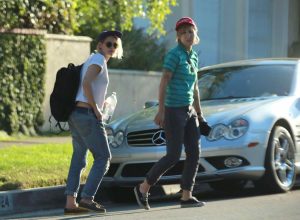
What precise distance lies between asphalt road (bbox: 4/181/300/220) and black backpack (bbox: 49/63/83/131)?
96 centimetres

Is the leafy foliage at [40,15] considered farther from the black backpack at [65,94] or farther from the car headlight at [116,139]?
the black backpack at [65,94]

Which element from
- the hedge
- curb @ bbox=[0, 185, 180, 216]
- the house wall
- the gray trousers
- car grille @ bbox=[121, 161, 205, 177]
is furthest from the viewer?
the house wall

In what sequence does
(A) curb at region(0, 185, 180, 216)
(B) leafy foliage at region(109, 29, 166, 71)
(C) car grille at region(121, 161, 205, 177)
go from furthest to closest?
(B) leafy foliage at region(109, 29, 166, 71)
(C) car grille at region(121, 161, 205, 177)
(A) curb at region(0, 185, 180, 216)

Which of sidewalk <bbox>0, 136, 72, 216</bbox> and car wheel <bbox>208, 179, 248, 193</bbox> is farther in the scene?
car wheel <bbox>208, 179, 248, 193</bbox>

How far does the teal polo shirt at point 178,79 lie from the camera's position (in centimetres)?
800

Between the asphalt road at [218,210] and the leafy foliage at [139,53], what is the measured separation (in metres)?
10.2

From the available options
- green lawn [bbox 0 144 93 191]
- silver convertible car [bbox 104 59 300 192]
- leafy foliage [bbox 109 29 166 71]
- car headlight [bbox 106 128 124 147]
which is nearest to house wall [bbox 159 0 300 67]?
leafy foliage [bbox 109 29 166 71]

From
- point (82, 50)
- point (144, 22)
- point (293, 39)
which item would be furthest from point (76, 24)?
point (293, 39)

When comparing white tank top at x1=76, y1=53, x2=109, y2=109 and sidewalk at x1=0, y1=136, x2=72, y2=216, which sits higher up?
white tank top at x1=76, y1=53, x2=109, y2=109

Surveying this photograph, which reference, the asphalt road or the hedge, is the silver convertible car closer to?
the asphalt road

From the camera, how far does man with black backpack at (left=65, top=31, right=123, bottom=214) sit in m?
7.77

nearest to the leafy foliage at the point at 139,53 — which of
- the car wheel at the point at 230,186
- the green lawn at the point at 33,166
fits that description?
the green lawn at the point at 33,166

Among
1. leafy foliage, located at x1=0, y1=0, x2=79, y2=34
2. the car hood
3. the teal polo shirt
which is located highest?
leafy foliage, located at x1=0, y1=0, x2=79, y2=34

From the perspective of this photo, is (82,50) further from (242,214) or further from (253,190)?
(242,214)
